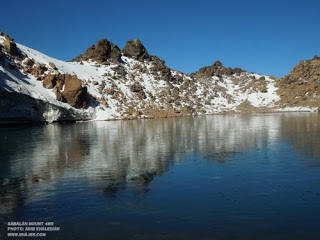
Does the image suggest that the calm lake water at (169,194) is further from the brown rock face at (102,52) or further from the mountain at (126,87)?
the brown rock face at (102,52)

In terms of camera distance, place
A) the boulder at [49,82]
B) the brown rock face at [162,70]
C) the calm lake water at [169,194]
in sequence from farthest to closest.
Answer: the brown rock face at [162,70], the boulder at [49,82], the calm lake water at [169,194]

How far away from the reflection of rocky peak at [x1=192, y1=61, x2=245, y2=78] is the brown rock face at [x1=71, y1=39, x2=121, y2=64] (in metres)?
57.6

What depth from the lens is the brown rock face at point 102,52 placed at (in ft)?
409

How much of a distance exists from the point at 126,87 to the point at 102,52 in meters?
22.1

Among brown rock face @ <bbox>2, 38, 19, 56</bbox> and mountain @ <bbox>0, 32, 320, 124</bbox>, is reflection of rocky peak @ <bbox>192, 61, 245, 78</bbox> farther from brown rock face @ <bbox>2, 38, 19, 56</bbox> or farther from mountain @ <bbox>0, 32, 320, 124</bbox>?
brown rock face @ <bbox>2, 38, 19, 56</bbox>

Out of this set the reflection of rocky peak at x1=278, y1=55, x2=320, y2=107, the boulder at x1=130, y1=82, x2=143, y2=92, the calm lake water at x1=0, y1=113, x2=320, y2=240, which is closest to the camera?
the calm lake water at x1=0, y1=113, x2=320, y2=240

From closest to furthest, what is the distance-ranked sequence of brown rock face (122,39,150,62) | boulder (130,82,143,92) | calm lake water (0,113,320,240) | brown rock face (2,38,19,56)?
calm lake water (0,113,320,240)
brown rock face (2,38,19,56)
boulder (130,82,143,92)
brown rock face (122,39,150,62)

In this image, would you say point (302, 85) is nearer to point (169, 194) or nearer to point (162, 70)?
point (162, 70)

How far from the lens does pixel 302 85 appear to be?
484 feet

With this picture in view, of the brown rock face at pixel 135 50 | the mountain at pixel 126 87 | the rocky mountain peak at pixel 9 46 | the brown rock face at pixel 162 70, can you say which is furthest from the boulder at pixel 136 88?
the rocky mountain peak at pixel 9 46

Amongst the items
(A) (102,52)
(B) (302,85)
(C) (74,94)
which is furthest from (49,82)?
(B) (302,85)

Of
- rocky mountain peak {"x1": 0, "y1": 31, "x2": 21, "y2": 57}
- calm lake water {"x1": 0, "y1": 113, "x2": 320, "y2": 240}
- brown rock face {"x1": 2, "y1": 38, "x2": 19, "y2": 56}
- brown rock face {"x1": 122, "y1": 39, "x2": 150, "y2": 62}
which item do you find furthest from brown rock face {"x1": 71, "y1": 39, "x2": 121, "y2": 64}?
calm lake water {"x1": 0, "y1": 113, "x2": 320, "y2": 240}

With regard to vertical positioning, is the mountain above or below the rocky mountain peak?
below

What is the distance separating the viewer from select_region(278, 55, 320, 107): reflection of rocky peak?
137 meters
